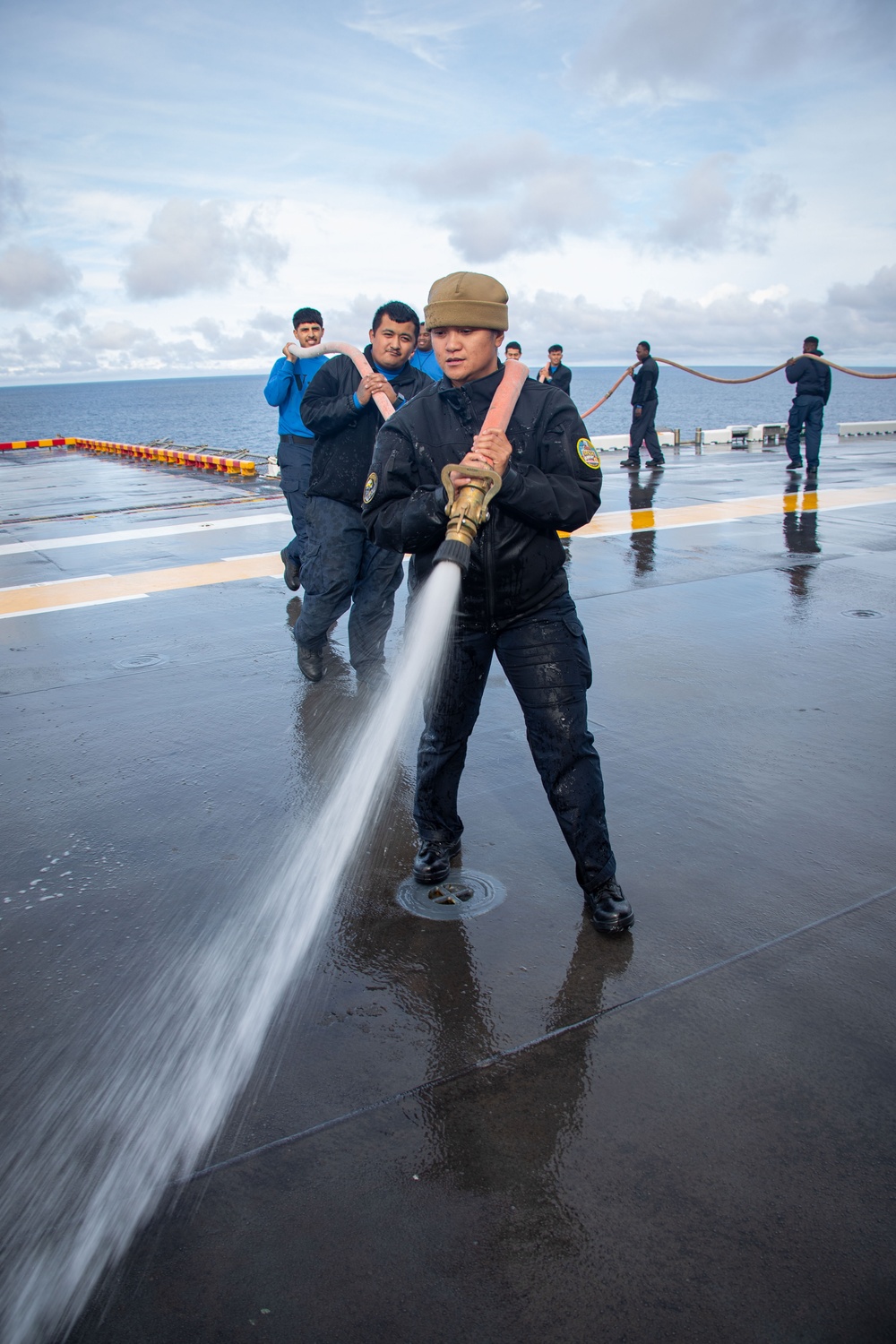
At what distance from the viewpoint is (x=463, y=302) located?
9.02 feet

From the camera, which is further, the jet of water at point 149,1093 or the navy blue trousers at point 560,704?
the navy blue trousers at point 560,704

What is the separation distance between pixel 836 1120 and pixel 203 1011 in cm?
160

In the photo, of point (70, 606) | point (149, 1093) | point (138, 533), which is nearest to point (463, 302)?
point (149, 1093)

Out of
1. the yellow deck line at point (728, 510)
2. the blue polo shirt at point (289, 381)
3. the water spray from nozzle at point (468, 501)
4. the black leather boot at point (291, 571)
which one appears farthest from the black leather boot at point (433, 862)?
the yellow deck line at point (728, 510)

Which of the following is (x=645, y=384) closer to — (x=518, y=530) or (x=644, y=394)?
(x=644, y=394)

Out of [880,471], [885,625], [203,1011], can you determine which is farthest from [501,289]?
[880,471]

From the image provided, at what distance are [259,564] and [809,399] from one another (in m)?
8.73

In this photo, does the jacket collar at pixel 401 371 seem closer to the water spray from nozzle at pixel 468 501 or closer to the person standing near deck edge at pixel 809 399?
the water spray from nozzle at pixel 468 501

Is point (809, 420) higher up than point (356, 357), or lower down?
lower down

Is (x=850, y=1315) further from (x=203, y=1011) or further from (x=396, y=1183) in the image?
(x=203, y=1011)

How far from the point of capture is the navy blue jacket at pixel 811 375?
42.3 ft

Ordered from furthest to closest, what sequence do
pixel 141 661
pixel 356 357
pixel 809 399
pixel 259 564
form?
1. pixel 809 399
2. pixel 259 564
3. pixel 141 661
4. pixel 356 357

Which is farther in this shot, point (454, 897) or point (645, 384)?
point (645, 384)

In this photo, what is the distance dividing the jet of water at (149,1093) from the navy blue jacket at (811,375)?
38.1 feet
